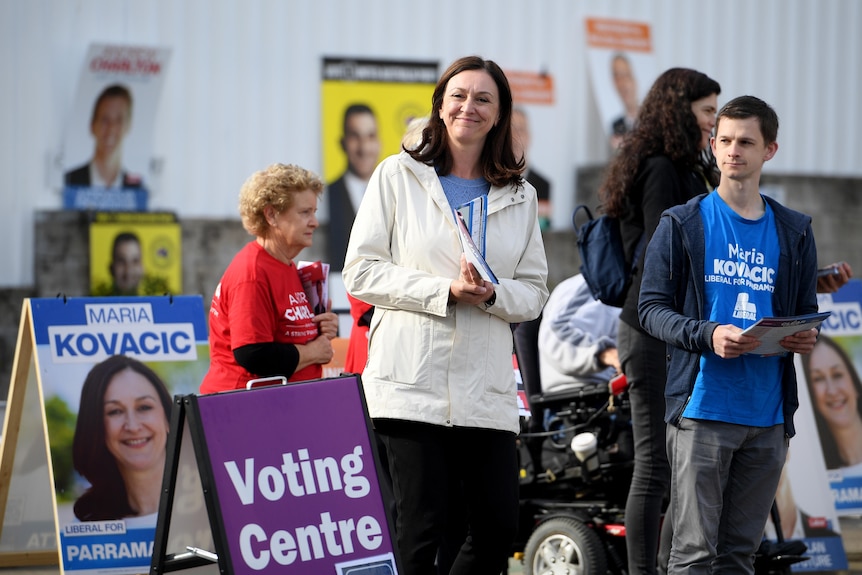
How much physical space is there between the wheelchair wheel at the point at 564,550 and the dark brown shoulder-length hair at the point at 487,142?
1981 millimetres

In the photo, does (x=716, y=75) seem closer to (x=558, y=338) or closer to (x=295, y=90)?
(x=295, y=90)

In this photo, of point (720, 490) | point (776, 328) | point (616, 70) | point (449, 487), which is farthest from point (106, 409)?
point (616, 70)

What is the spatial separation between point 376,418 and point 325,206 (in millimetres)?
7818

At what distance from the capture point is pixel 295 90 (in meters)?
11.7

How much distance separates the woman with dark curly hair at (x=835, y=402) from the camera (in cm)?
669

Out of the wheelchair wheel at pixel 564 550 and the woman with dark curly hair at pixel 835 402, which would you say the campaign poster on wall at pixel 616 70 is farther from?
the wheelchair wheel at pixel 564 550

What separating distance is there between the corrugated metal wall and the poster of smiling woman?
4.73m

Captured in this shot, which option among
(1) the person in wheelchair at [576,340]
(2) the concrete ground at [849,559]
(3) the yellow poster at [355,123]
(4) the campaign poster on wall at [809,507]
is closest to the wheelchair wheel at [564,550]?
(1) the person in wheelchair at [576,340]

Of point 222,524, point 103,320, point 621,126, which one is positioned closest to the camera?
point 222,524

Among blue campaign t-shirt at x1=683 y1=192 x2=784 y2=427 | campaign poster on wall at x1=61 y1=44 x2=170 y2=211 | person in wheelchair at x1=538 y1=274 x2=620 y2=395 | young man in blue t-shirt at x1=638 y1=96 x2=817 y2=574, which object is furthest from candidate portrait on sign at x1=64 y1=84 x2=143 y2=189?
blue campaign t-shirt at x1=683 y1=192 x2=784 y2=427

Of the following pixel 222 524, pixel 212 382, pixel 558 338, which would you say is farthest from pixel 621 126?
pixel 222 524

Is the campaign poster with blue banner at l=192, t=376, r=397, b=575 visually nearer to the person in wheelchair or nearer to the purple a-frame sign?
the purple a-frame sign

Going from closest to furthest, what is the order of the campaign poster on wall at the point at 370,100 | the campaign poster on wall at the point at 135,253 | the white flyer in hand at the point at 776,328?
the white flyer in hand at the point at 776,328 < the campaign poster on wall at the point at 135,253 < the campaign poster on wall at the point at 370,100

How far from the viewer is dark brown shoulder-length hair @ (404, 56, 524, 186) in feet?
13.4
